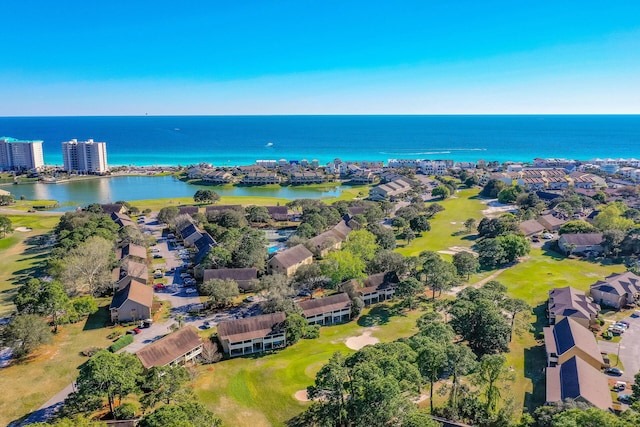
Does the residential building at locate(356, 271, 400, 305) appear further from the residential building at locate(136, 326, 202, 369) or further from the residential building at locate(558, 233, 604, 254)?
the residential building at locate(558, 233, 604, 254)

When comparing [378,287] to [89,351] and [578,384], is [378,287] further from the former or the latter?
[89,351]

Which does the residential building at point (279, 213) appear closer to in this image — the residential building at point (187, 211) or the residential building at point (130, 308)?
the residential building at point (187, 211)

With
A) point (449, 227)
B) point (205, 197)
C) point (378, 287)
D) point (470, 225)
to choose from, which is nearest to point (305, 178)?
point (205, 197)

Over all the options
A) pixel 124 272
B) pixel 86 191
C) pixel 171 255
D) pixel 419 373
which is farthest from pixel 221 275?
pixel 86 191

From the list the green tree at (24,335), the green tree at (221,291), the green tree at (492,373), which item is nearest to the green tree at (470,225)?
the green tree at (221,291)

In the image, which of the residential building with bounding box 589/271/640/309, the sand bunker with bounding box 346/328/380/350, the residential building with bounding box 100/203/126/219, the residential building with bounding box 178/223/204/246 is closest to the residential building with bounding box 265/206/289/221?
the residential building with bounding box 178/223/204/246

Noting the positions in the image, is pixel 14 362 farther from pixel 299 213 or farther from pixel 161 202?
pixel 161 202
